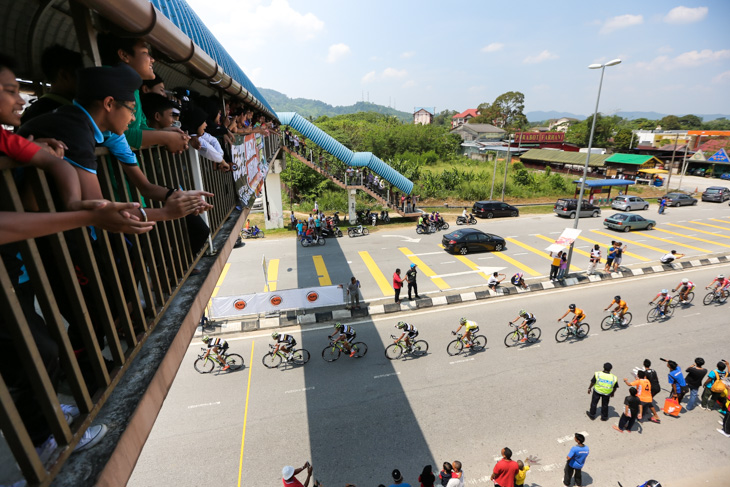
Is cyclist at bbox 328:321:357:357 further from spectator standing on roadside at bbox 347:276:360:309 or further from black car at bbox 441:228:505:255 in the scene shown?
black car at bbox 441:228:505:255

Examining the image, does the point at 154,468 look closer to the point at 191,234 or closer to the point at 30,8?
the point at 191,234

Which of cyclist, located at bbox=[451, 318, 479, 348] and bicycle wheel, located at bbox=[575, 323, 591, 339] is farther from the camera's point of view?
bicycle wheel, located at bbox=[575, 323, 591, 339]

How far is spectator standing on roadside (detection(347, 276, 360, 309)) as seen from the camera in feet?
40.9

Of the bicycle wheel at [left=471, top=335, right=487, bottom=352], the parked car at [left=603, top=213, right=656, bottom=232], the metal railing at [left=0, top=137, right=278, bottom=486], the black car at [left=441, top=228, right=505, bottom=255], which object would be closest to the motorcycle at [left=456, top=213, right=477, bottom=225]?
the black car at [left=441, top=228, right=505, bottom=255]

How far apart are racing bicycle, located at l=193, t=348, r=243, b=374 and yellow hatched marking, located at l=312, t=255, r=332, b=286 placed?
5.34 m

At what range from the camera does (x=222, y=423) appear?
8062mm

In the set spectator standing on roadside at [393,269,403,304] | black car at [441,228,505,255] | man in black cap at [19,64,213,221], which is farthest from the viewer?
black car at [441,228,505,255]

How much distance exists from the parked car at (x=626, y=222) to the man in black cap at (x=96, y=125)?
26894 millimetres

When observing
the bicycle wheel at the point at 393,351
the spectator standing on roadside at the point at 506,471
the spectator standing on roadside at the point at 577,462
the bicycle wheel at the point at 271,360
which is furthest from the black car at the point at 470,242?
the spectator standing on roadside at the point at 506,471

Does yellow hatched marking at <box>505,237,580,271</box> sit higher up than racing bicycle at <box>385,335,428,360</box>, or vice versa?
racing bicycle at <box>385,335,428,360</box>

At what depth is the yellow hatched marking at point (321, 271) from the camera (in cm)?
1513

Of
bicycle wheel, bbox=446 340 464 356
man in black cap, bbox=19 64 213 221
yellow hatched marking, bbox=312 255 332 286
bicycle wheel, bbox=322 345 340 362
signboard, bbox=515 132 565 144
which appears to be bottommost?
bicycle wheel, bbox=446 340 464 356

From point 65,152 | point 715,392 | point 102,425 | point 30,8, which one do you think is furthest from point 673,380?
point 30,8

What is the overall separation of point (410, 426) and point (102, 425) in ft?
22.9
